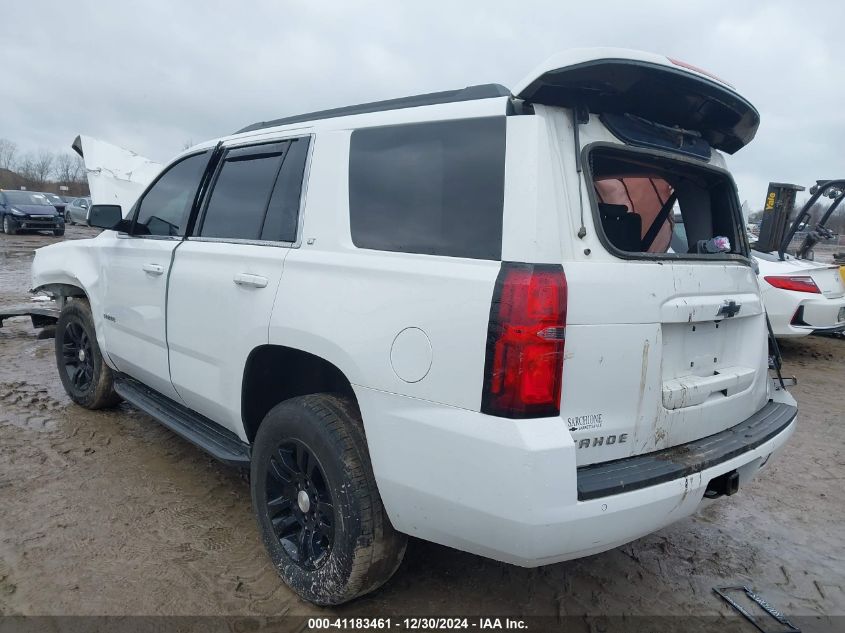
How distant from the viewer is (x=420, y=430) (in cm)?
197

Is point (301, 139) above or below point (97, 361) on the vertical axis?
above

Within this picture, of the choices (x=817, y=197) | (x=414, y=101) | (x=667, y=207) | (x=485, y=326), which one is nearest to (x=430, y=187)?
(x=414, y=101)

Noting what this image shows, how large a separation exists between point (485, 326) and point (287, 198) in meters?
1.35

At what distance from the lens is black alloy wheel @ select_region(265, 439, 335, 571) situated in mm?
2404

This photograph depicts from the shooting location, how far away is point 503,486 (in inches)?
70.5

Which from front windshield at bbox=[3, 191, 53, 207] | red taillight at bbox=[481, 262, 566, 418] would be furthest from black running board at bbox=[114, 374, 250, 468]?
front windshield at bbox=[3, 191, 53, 207]

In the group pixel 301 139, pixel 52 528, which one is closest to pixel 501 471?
pixel 301 139

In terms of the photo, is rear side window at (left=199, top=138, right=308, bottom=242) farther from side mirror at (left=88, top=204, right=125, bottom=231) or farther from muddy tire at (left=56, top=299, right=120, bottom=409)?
muddy tire at (left=56, top=299, right=120, bottom=409)

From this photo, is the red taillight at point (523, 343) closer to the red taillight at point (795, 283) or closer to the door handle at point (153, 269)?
the door handle at point (153, 269)

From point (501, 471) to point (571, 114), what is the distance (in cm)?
124

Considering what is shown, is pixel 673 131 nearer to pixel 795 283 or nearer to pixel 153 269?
pixel 153 269

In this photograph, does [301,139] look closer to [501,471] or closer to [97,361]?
[501,471]

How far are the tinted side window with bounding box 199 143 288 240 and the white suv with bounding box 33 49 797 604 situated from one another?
0.02 meters

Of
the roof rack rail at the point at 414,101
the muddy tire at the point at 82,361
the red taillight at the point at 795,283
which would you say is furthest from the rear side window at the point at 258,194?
the red taillight at the point at 795,283
